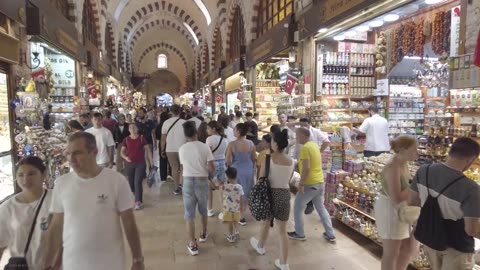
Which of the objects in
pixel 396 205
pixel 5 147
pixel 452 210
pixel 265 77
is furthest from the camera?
pixel 265 77

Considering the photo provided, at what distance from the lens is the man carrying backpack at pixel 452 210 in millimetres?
2217

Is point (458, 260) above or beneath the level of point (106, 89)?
beneath

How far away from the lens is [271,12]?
11.2 meters

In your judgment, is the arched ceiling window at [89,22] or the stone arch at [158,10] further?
the stone arch at [158,10]

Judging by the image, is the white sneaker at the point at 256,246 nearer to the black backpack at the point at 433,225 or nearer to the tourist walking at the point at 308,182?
the tourist walking at the point at 308,182

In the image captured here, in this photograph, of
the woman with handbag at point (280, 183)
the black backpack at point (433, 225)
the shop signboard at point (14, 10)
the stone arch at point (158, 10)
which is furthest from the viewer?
the stone arch at point (158, 10)

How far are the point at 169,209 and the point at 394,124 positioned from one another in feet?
17.5

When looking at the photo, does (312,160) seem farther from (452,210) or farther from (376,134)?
(376,134)

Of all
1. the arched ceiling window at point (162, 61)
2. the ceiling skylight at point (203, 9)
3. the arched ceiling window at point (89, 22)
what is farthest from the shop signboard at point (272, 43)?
the arched ceiling window at point (162, 61)

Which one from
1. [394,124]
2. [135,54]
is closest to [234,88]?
[394,124]

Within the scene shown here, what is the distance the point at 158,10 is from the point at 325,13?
72.5 ft

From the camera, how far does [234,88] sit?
14406mm

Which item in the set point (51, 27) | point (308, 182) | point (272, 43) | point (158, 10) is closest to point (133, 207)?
point (308, 182)

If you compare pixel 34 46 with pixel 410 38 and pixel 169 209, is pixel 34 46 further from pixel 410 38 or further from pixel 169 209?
pixel 410 38
